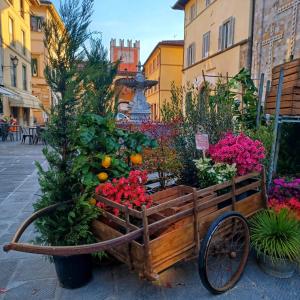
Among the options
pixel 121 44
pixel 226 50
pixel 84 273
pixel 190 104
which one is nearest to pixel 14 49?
pixel 226 50

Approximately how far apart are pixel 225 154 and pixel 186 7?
18.5 m

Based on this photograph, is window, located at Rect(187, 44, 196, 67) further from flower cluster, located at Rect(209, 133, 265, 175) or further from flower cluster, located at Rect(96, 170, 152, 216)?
flower cluster, located at Rect(96, 170, 152, 216)

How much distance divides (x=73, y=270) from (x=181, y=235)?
3.23ft

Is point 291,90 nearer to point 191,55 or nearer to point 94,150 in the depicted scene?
point 94,150

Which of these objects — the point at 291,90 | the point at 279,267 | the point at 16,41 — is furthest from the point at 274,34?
the point at 16,41

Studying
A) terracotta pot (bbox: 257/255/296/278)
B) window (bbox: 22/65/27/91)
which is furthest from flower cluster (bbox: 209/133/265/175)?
window (bbox: 22/65/27/91)

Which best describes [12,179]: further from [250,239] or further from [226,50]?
[226,50]

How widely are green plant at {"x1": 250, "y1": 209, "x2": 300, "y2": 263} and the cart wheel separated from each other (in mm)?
151

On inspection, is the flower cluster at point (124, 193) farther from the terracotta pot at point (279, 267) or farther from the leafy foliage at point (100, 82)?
the terracotta pot at point (279, 267)

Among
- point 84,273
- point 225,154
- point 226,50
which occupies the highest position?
point 226,50

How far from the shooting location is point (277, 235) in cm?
245

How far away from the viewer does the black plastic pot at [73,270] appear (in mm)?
2168

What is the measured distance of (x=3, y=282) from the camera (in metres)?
2.38

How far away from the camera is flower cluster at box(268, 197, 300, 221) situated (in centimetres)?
272
